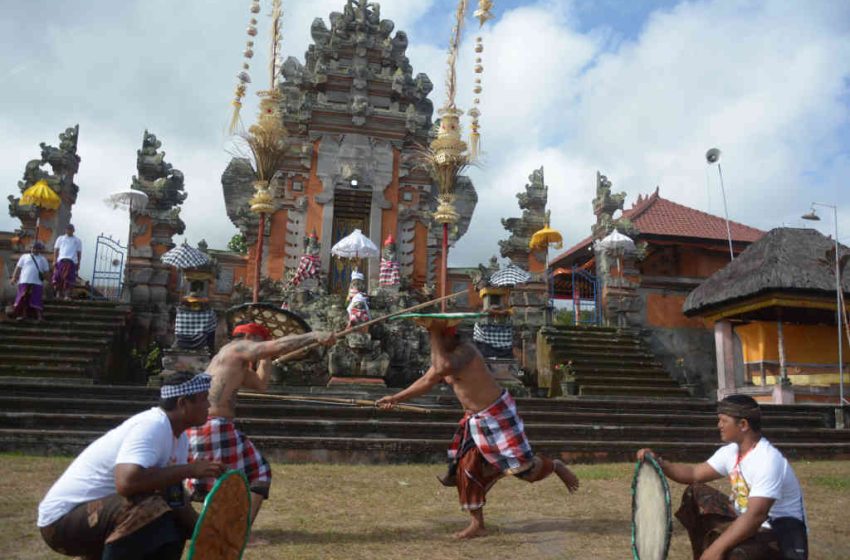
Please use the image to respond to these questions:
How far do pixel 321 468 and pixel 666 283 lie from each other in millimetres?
13174

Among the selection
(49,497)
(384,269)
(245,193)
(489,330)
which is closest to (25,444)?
(49,497)

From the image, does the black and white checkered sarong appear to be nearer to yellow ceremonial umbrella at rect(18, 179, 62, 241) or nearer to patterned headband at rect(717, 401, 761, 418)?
patterned headband at rect(717, 401, 761, 418)

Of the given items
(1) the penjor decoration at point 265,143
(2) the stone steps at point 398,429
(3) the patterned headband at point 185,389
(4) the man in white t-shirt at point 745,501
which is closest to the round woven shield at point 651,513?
(4) the man in white t-shirt at point 745,501

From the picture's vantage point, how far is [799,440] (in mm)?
10664

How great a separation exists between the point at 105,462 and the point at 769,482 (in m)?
3.28

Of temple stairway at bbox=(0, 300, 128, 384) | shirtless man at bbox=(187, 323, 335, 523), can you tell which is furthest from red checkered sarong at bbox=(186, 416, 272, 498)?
temple stairway at bbox=(0, 300, 128, 384)

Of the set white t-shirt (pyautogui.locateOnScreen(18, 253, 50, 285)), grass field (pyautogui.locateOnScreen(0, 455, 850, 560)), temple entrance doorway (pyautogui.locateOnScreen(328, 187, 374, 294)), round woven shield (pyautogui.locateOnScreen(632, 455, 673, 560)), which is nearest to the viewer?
round woven shield (pyautogui.locateOnScreen(632, 455, 673, 560))

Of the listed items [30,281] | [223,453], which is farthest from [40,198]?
[223,453]

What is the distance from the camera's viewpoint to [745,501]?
356 cm

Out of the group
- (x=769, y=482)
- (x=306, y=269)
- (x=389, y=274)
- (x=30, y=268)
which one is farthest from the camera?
(x=306, y=269)

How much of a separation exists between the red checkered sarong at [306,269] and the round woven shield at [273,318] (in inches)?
430

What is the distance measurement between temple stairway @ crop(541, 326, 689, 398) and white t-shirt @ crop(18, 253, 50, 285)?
1130 cm

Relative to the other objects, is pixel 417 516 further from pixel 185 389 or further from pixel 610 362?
pixel 610 362

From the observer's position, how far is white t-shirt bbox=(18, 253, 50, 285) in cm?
1333
